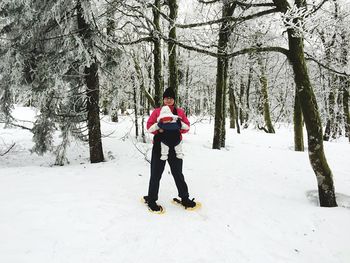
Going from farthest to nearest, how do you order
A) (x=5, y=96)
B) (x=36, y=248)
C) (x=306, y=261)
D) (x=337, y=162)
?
1. (x=337, y=162)
2. (x=5, y=96)
3. (x=306, y=261)
4. (x=36, y=248)

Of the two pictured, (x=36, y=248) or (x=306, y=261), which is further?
(x=306, y=261)

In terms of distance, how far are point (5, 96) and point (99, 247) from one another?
6548mm

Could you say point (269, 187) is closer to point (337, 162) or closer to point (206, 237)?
point (206, 237)

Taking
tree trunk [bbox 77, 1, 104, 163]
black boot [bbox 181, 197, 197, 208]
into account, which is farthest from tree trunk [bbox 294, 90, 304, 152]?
black boot [bbox 181, 197, 197, 208]

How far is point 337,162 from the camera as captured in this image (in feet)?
33.8

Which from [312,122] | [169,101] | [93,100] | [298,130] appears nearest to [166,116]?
[169,101]

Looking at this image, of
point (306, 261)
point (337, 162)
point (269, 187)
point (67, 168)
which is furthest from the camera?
point (337, 162)

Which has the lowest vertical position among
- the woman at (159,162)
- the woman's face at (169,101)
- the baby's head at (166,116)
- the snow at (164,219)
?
the snow at (164,219)

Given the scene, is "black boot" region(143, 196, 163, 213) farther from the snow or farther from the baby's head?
the baby's head

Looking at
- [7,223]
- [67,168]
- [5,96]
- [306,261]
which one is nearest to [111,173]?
[67,168]

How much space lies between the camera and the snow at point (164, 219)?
3.85m

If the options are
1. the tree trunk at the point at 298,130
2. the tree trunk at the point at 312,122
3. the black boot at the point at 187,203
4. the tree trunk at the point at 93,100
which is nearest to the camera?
the black boot at the point at 187,203

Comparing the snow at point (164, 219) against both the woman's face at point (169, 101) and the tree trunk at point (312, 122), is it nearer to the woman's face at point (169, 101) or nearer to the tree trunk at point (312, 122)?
the tree trunk at point (312, 122)

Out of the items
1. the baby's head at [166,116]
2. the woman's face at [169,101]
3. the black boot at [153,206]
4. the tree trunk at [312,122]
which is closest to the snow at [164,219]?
the black boot at [153,206]
